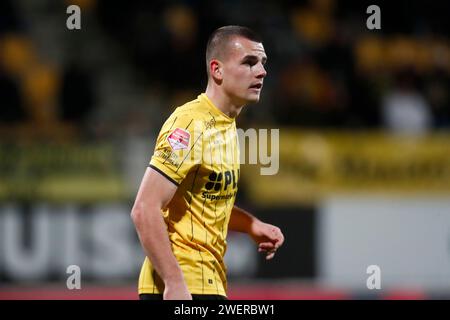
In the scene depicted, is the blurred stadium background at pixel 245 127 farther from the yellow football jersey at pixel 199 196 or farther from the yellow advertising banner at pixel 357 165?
the yellow football jersey at pixel 199 196

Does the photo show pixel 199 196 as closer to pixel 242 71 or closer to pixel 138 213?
pixel 138 213

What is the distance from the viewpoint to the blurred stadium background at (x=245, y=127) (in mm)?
11680

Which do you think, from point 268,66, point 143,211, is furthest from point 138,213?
point 268,66

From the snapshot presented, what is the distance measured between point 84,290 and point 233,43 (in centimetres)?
655

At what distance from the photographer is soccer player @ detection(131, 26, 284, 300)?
506cm

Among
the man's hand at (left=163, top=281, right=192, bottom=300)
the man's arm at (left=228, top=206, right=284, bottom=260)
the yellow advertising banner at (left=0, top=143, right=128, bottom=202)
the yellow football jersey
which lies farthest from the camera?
the yellow advertising banner at (left=0, top=143, right=128, bottom=202)

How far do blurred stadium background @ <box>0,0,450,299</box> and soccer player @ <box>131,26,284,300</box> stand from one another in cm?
602

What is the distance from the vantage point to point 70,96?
41.0 feet

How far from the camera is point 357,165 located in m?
12.6

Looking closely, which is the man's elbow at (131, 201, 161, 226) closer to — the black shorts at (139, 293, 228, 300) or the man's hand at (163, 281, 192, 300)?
the man's hand at (163, 281, 192, 300)

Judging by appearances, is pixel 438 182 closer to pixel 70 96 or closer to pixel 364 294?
pixel 364 294

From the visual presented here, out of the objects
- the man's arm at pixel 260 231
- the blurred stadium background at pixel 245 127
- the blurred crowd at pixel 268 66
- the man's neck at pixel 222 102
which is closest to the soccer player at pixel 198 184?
the man's neck at pixel 222 102

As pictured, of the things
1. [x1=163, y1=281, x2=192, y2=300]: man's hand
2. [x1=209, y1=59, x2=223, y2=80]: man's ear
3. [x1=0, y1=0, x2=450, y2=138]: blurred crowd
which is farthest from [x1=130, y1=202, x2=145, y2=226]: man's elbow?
[x1=0, y1=0, x2=450, y2=138]: blurred crowd
